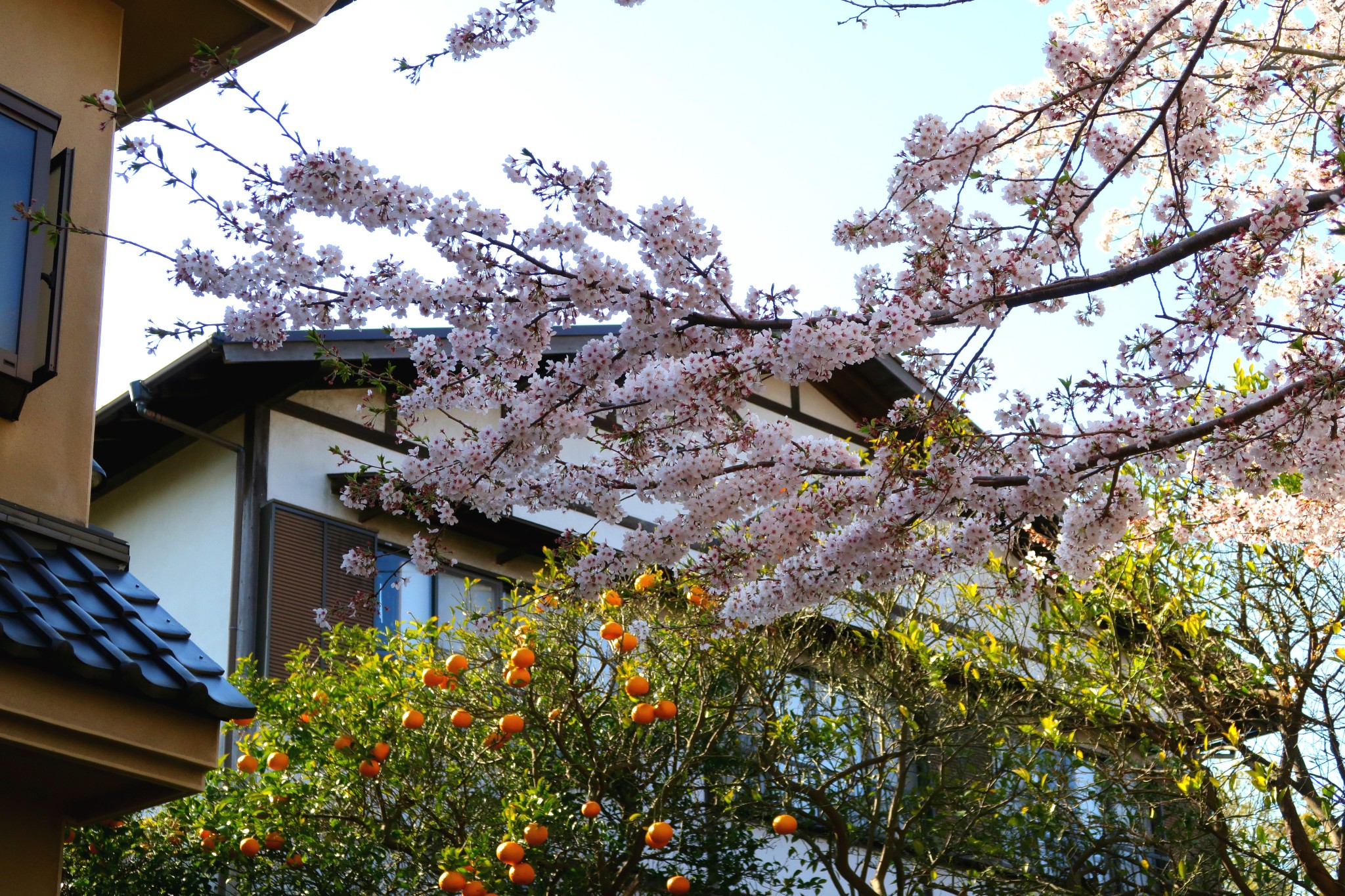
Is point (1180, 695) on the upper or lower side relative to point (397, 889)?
upper

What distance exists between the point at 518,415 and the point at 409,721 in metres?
Result: 2.73

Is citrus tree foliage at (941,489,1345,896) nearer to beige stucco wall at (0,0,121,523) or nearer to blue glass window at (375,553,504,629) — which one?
blue glass window at (375,553,504,629)

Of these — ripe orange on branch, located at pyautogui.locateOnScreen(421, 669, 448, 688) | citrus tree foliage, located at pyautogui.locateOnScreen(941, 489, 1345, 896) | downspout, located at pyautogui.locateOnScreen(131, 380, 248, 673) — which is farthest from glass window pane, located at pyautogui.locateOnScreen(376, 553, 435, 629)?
citrus tree foliage, located at pyautogui.locateOnScreen(941, 489, 1345, 896)

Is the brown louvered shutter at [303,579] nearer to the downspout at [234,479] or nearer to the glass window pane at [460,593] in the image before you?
the downspout at [234,479]

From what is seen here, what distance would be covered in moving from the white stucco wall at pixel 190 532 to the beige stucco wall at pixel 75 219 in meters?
4.59

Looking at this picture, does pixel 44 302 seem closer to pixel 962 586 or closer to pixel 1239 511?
pixel 962 586

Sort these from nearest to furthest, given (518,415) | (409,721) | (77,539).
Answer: (77,539) → (518,415) → (409,721)

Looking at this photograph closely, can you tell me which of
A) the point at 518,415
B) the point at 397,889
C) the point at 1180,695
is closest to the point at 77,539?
the point at 518,415

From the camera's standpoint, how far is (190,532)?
31.7 feet

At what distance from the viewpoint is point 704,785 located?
7.61m

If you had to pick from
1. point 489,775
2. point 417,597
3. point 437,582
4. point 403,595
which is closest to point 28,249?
point 489,775

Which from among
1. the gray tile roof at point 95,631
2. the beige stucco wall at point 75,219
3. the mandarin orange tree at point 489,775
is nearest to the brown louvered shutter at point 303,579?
the mandarin orange tree at point 489,775

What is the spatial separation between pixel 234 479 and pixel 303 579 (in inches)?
35.2

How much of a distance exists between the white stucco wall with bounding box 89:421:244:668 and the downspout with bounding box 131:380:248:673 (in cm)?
4
